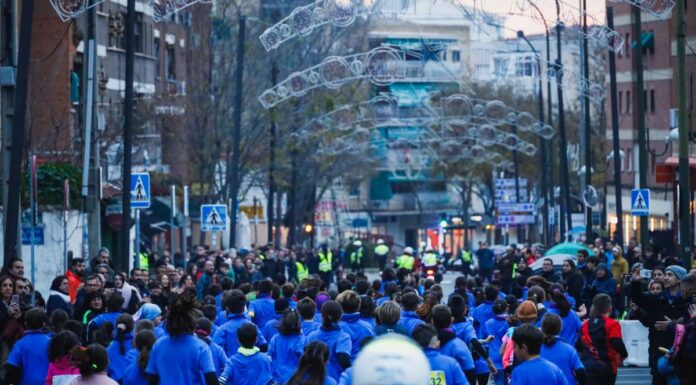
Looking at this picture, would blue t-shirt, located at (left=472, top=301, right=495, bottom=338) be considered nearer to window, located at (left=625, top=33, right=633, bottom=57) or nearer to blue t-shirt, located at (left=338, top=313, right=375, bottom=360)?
blue t-shirt, located at (left=338, top=313, right=375, bottom=360)

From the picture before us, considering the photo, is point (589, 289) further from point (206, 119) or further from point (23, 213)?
point (206, 119)

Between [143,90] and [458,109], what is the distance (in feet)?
A: 104

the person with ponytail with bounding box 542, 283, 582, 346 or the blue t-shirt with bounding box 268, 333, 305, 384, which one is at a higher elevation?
the person with ponytail with bounding box 542, 283, 582, 346

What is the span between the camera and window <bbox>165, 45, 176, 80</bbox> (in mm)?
60375

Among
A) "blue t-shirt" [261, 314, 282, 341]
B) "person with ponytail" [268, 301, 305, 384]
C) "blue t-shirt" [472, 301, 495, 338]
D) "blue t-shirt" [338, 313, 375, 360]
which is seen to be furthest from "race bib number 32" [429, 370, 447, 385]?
"blue t-shirt" [472, 301, 495, 338]

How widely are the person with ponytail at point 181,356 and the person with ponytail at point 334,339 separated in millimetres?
2074

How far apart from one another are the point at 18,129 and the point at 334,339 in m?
8.16

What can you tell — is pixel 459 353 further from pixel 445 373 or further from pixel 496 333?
pixel 496 333

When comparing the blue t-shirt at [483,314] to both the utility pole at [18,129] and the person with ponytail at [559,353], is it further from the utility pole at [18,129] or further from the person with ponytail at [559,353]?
the person with ponytail at [559,353]

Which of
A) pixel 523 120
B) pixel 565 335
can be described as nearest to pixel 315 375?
pixel 565 335

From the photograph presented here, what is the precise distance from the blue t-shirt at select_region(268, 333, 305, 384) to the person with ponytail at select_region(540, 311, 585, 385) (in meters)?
2.37

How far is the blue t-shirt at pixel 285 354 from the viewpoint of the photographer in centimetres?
1567

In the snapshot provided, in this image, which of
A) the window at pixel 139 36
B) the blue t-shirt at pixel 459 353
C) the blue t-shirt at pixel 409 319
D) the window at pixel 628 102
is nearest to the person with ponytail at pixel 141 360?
the blue t-shirt at pixel 459 353

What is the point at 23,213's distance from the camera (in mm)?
34094
